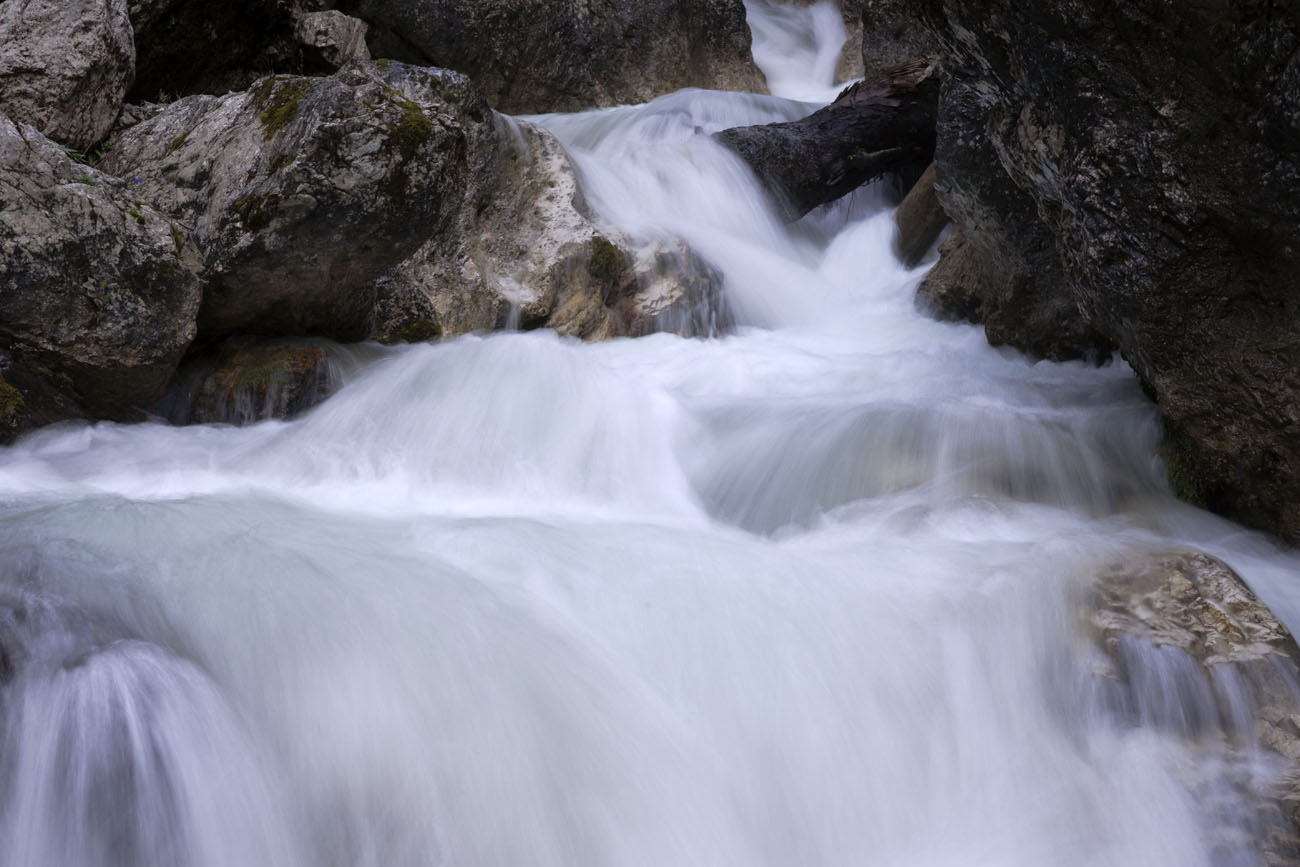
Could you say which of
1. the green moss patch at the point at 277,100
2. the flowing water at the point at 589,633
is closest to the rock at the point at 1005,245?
the flowing water at the point at 589,633

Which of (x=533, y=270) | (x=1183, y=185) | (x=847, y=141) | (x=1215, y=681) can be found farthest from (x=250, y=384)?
(x=847, y=141)

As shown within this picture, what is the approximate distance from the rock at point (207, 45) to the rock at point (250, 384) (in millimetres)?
2661

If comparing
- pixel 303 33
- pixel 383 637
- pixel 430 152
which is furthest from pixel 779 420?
pixel 303 33

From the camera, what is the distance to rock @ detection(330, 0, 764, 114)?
10.4 m

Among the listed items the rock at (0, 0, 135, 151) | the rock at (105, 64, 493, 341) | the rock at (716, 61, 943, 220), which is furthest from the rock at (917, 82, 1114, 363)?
the rock at (0, 0, 135, 151)

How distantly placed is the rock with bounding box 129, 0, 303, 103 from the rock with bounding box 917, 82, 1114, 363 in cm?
509

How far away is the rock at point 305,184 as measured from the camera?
4586 mm

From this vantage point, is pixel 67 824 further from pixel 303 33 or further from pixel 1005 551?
pixel 303 33

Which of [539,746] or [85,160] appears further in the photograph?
[85,160]

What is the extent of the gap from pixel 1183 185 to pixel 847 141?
17.5 ft

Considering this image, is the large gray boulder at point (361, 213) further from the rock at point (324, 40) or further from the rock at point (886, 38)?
the rock at point (886, 38)

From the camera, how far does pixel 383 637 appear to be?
2564mm

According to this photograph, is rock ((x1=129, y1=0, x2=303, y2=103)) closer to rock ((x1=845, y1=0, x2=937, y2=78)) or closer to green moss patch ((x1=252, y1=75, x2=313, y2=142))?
green moss patch ((x1=252, y1=75, x2=313, y2=142))

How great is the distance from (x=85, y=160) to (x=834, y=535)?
4.58 metres
